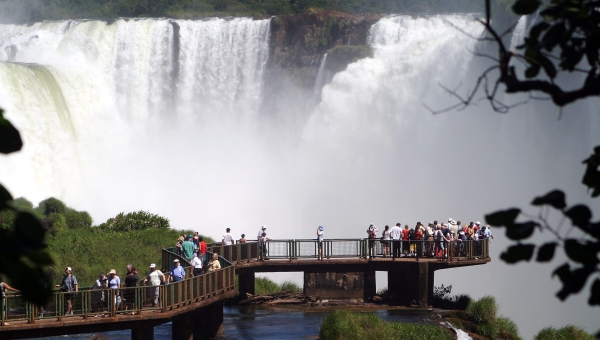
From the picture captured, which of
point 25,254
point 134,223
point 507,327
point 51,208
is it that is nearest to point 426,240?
point 507,327

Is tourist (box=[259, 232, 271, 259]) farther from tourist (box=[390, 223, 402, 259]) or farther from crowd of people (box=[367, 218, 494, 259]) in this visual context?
tourist (box=[390, 223, 402, 259])

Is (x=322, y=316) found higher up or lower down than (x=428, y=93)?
lower down

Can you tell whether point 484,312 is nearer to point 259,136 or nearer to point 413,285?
point 413,285

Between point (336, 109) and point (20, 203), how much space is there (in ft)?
58.5

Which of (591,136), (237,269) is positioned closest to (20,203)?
(237,269)

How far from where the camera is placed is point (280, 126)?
181 feet

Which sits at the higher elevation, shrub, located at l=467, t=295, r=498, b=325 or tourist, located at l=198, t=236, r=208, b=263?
tourist, located at l=198, t=236, r=208, b=263

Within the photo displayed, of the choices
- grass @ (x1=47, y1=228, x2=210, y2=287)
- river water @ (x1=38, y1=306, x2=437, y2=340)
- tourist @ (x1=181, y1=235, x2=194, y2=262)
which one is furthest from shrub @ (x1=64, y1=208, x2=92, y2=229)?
tourist @ (x1=181, y1=235, x2=194, y2=262)

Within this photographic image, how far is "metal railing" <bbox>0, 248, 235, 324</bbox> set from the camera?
604 inches

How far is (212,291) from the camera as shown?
63.8 feet

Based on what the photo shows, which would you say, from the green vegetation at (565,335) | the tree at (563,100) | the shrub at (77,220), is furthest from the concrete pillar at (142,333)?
the shrub at (77,220)

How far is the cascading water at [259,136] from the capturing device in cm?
4050

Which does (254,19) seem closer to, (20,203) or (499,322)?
(20,203)

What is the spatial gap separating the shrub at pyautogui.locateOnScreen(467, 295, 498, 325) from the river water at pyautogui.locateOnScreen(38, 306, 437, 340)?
115 centimetres
